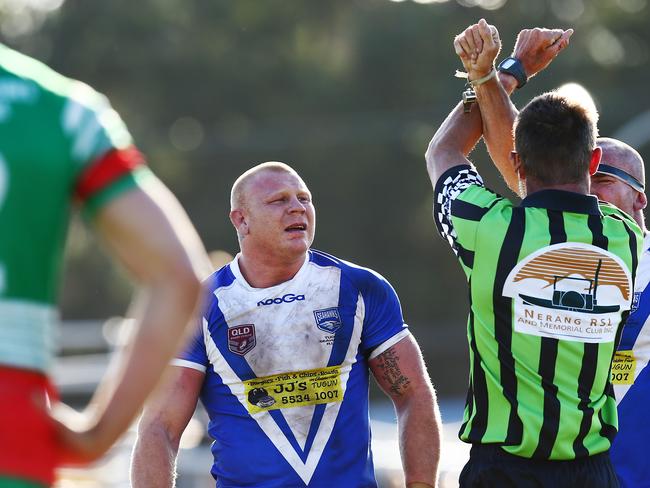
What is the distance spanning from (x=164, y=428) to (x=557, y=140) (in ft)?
7.14

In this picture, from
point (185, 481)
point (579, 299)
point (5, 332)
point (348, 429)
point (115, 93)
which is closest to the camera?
point (5, 332)

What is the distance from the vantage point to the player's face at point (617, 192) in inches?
205

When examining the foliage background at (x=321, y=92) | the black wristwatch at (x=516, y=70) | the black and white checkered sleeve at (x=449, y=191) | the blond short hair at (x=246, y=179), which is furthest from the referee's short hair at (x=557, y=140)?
the foliage background at (x=321, y=92)

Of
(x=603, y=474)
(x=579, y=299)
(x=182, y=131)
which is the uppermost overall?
(x=182, y=131)

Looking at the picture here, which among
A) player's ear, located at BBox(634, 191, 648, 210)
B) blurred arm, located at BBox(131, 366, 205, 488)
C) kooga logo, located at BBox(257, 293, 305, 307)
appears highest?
player's ear, located at BBox(634, 191, 648, 210)

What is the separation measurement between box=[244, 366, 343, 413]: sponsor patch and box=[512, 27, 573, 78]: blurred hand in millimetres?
1544

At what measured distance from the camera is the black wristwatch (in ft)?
16.5

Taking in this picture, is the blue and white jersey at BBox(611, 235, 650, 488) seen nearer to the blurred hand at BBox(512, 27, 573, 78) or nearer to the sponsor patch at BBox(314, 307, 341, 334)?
the blurred hand at BBox(512, 27, 573, 78)

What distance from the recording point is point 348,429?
5328 millimetres

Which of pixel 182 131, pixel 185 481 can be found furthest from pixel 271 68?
pixel 185 481

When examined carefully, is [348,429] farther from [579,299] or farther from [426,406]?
[579,299]

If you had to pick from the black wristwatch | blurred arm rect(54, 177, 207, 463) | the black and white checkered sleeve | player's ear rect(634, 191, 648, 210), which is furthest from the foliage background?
blurred arm rect(54, 177, 207, 463)

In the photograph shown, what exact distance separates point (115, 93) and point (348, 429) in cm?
3935

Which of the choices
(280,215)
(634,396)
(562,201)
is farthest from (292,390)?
(562,201)
